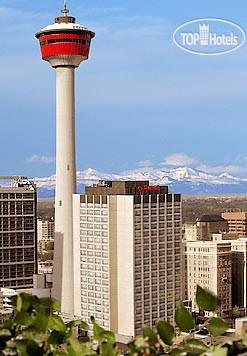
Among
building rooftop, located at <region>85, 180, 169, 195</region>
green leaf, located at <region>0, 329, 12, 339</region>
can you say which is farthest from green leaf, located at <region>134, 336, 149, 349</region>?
building rooftop, located at <region>85, 180, 169, 195</region>

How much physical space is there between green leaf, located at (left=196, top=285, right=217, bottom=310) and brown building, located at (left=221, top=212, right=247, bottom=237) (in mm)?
122145

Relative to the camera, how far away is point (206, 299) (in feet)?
12.4

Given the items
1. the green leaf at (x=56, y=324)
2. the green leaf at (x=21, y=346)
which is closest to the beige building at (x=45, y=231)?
the green leaf at (x=56, y=324)

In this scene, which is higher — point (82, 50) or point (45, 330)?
point (82, 50)

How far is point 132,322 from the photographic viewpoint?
173 feet

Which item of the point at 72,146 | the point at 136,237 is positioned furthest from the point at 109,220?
the point at 72,146

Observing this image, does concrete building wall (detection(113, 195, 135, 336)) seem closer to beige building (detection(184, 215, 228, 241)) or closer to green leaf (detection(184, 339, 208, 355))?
beige building (detection(184, 215, 228, 241))

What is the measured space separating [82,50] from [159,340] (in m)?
65.6

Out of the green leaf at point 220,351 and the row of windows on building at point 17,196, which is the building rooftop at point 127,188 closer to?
the row of windows on building at point 17,196

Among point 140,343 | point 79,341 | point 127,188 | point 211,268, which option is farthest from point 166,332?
point 211,268

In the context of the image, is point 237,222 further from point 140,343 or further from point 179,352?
point 140,343

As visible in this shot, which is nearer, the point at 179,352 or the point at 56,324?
the point at 179,352

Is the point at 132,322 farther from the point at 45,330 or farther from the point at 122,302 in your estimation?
the point at 45,330

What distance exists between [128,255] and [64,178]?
13661 mm
